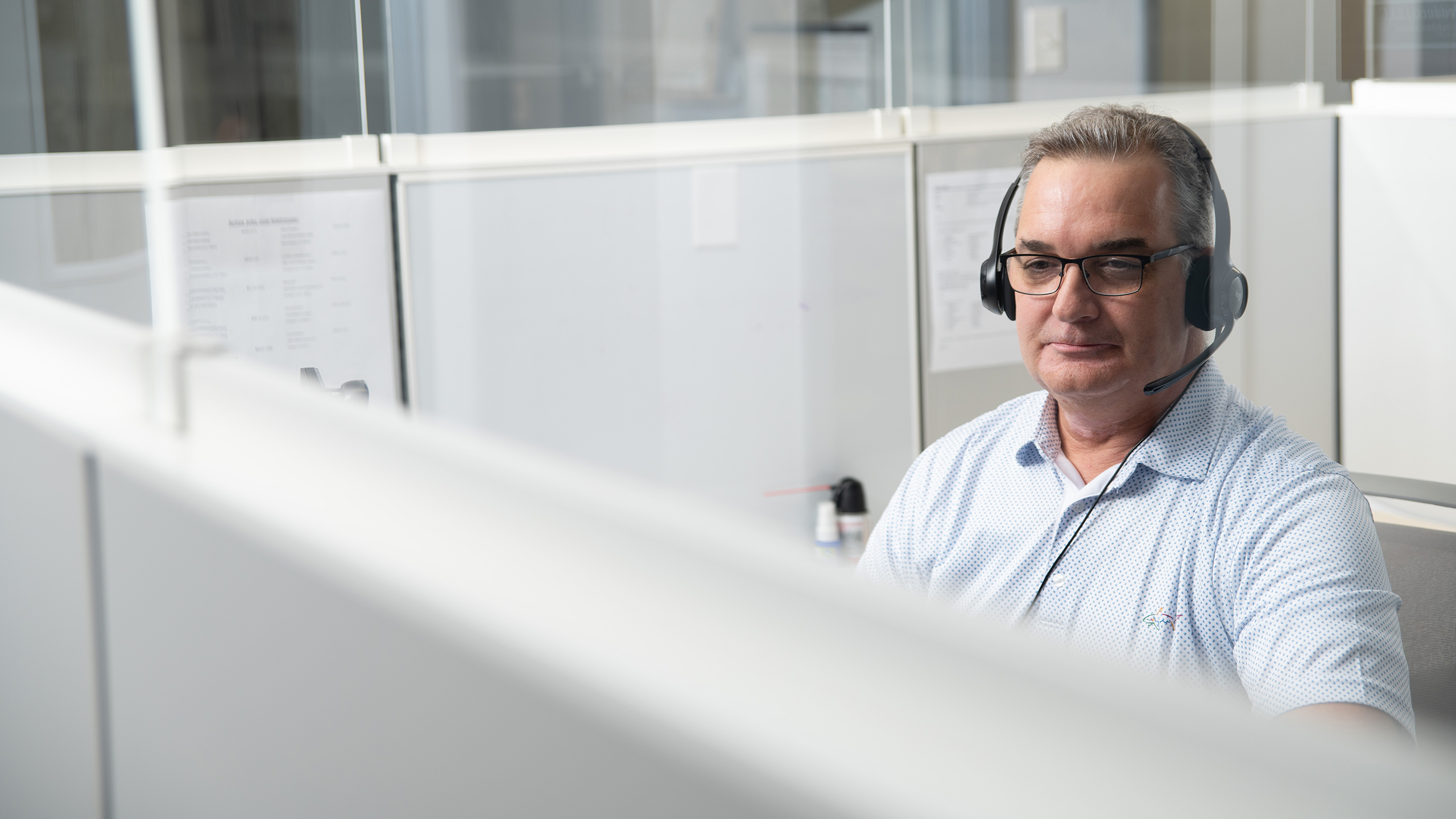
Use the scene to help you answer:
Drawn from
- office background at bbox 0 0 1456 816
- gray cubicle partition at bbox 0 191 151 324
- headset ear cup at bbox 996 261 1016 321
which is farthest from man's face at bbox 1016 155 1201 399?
gray cubicle partition at bbox 0 191 151 324

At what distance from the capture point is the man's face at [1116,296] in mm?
836

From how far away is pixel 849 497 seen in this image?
1.06 meters

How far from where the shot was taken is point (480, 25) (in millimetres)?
766

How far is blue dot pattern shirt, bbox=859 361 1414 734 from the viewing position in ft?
2.11

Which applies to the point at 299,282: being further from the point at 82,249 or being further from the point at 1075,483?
the point at 1075,483

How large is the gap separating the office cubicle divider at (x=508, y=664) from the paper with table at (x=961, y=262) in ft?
3.68

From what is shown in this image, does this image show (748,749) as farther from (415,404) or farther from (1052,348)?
(1052,348)

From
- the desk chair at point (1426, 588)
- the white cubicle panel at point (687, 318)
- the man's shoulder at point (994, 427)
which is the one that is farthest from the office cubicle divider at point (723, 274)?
the desk chair at point (1426, 588)

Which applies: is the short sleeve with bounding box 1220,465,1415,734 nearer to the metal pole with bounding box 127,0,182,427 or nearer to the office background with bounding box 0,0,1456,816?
the office background with bounding box 0,0,1456,816

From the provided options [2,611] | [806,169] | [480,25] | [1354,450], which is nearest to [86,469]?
[2,611]

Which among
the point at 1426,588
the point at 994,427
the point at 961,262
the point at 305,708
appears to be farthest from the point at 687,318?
the point at 961,262

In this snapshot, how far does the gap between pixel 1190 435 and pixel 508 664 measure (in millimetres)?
619

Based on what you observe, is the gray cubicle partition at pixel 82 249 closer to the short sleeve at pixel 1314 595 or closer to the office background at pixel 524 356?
the office background at pixel 524 356

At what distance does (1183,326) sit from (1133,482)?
131 mm
